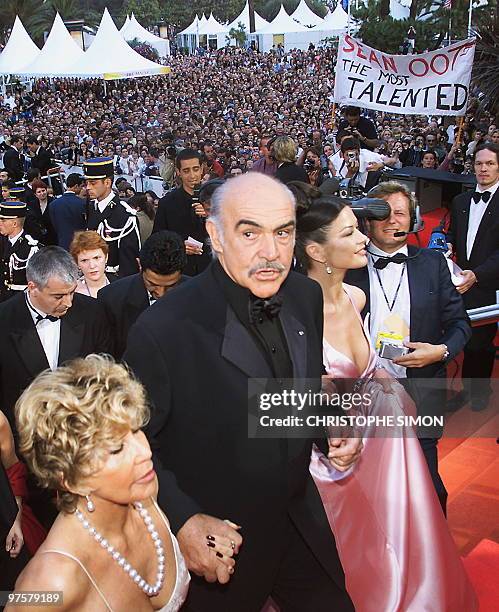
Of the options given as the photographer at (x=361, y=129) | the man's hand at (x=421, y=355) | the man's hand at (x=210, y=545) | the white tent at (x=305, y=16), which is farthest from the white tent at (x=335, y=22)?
the man's hand at (x=210, y=545)

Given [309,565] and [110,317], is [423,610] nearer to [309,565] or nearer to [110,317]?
[309,565]

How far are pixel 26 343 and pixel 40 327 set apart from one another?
0.37 ft

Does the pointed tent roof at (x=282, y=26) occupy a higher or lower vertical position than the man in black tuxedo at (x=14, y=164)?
higher

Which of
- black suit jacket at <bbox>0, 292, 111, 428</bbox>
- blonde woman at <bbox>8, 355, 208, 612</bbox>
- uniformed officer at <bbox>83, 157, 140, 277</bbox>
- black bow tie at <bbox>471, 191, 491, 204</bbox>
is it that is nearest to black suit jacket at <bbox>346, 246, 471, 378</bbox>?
black suit jacket at <bbox>0, 292, 111, 428</bbox>

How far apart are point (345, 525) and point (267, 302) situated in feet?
4.26

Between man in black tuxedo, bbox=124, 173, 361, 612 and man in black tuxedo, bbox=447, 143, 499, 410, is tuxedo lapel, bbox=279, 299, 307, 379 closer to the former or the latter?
man in black tuxedo, bbox=124, 173, 361, 612

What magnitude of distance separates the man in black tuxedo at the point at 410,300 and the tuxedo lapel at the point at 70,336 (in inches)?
55.9

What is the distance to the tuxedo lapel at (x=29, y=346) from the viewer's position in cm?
387

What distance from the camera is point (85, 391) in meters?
2.03

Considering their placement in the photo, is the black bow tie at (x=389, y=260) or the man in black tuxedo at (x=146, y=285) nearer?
the black bow tie at (x=389, y=260)

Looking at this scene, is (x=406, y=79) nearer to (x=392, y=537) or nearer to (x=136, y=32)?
(x=392, y=537)

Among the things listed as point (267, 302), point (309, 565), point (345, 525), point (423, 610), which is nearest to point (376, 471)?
point (345, 525)

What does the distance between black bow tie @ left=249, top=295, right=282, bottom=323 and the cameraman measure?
237 inches

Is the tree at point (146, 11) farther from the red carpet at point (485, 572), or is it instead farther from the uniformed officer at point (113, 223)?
the red carpet at point (485, 572)
